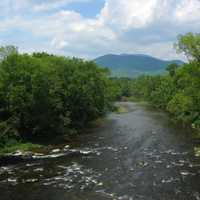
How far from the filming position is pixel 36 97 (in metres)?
55.8

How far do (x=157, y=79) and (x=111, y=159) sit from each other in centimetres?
11533

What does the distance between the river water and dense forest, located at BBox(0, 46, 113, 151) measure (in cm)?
728

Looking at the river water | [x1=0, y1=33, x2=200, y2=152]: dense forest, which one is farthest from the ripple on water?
[x1=0, y1=33, x2=200, y2=152]: dense forest

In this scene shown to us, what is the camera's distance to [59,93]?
217ft

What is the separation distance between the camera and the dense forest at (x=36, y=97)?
176ft

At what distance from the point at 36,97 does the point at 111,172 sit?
2241cm

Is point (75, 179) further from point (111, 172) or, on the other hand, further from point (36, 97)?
point (36, 97)

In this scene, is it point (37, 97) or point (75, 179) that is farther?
point (37, 97)

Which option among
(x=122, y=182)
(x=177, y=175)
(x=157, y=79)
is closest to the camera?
(x=122, y=182)

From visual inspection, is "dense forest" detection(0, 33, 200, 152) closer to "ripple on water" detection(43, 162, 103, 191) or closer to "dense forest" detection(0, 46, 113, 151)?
"dense forest" detection(0, 46, 113, 151)

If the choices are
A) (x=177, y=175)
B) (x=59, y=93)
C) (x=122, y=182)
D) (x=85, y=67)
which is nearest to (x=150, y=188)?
(x=122, y=182)

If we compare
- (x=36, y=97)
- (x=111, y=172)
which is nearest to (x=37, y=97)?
(x=36, y=97)

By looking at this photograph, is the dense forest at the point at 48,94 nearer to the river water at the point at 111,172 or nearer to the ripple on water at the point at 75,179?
the river water at the point at 111,172

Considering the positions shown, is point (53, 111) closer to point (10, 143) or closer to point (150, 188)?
point (10, 143)
